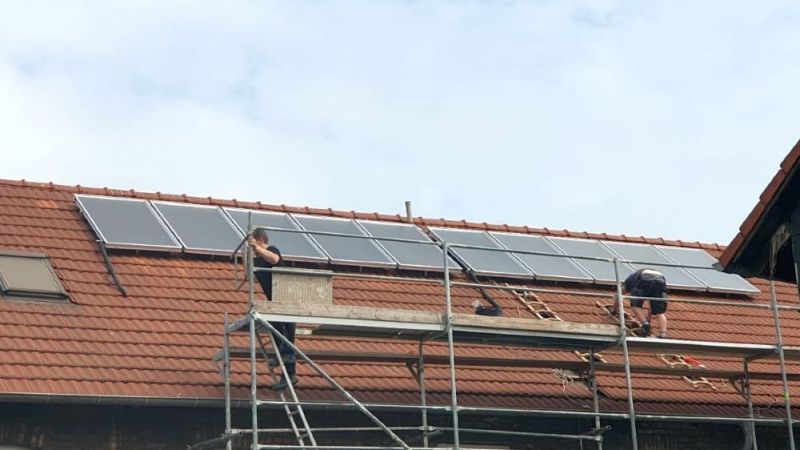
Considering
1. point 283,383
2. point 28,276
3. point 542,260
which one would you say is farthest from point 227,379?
point 542,260

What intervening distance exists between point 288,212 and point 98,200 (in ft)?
8.62

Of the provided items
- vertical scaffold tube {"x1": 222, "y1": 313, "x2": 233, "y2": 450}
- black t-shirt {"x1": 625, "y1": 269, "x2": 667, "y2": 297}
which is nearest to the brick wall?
vertical scaffold tube {"x1": 222, "y1": 313, "x2": 233, "y2": 450}

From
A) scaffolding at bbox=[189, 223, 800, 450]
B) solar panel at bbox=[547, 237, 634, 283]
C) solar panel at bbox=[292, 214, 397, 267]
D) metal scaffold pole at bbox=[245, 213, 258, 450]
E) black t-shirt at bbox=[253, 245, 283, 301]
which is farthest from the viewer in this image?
solar panel at bbox=[547, 237, 634, 283]

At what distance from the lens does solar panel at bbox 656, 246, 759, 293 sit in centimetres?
2173

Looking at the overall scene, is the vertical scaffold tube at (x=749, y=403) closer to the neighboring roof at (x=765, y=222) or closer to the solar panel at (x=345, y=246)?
the neighboring roof at (x=765, y=222)

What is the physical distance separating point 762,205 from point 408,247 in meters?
5.59

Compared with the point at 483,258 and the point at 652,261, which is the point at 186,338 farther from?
the point at 652,261

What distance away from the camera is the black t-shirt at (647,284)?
18281mm

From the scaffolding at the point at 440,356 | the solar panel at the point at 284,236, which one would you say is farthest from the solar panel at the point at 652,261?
the solar panel at the point at 284,236

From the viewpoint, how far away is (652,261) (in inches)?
869

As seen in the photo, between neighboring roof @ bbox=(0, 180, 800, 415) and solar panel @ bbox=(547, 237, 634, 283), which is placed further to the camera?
solar panel @ bbox=(547, 237, 634, 283)

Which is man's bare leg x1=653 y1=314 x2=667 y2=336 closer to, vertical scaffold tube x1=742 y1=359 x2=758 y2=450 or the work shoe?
vertical scaffold tube x1=742 y1=359 x2=758 y2=450

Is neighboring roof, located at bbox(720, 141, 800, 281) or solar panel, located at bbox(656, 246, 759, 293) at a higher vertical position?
solar panel, located at bbox(656, 246, 759, 293)

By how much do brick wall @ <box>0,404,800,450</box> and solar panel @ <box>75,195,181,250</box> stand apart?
3.11 m
